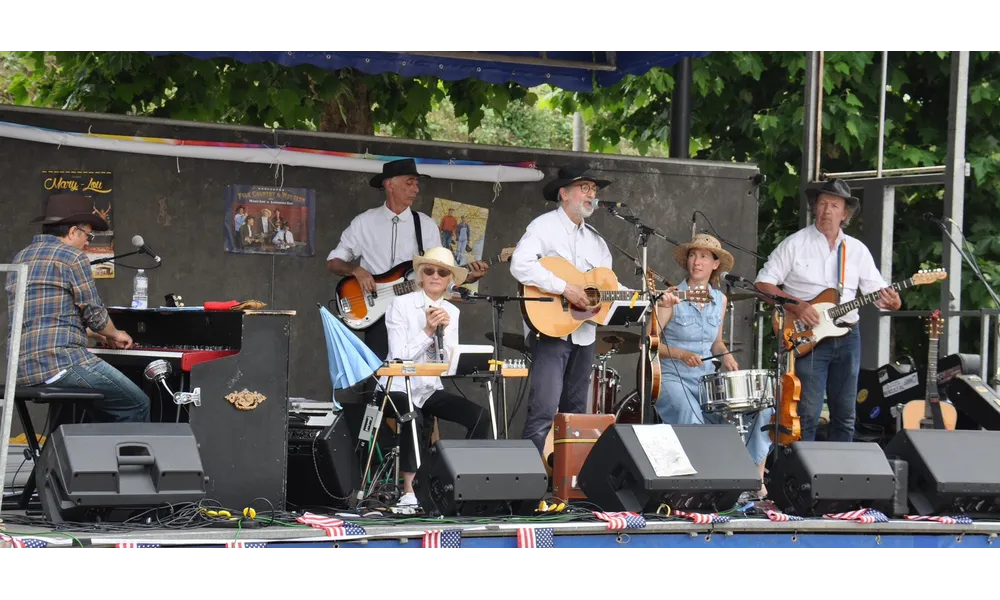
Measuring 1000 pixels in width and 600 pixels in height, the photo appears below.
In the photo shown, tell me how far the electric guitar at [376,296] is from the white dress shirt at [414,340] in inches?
35.6

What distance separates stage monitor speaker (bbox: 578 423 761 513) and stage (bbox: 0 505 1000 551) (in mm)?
129

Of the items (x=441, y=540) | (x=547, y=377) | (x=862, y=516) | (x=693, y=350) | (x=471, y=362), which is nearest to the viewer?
(x=441, y=540)

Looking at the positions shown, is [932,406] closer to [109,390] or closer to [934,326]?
[934,326]

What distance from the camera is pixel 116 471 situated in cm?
539

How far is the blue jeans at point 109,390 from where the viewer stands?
238 inches

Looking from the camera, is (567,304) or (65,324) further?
(567,304)

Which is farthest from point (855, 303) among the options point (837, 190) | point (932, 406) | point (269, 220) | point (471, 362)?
point (269, 220)

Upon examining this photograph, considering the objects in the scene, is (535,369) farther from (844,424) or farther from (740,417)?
(844,424)

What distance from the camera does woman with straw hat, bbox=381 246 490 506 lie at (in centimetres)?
663

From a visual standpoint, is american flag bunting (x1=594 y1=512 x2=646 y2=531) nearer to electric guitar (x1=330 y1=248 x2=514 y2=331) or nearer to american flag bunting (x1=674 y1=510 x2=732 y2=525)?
american flag bunting (x1=674 y1=510 x2=732 y2=525)

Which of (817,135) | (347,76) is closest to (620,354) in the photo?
(817,135)

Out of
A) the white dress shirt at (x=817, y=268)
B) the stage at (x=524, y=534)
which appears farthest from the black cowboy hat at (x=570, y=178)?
the stage at (x=524, y=534)

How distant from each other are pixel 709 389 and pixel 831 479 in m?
0.96

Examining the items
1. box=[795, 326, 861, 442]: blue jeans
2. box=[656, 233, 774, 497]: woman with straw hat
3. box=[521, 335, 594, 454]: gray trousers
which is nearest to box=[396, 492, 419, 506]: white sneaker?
box=[521, 335, 594, 454]: gray trousers
